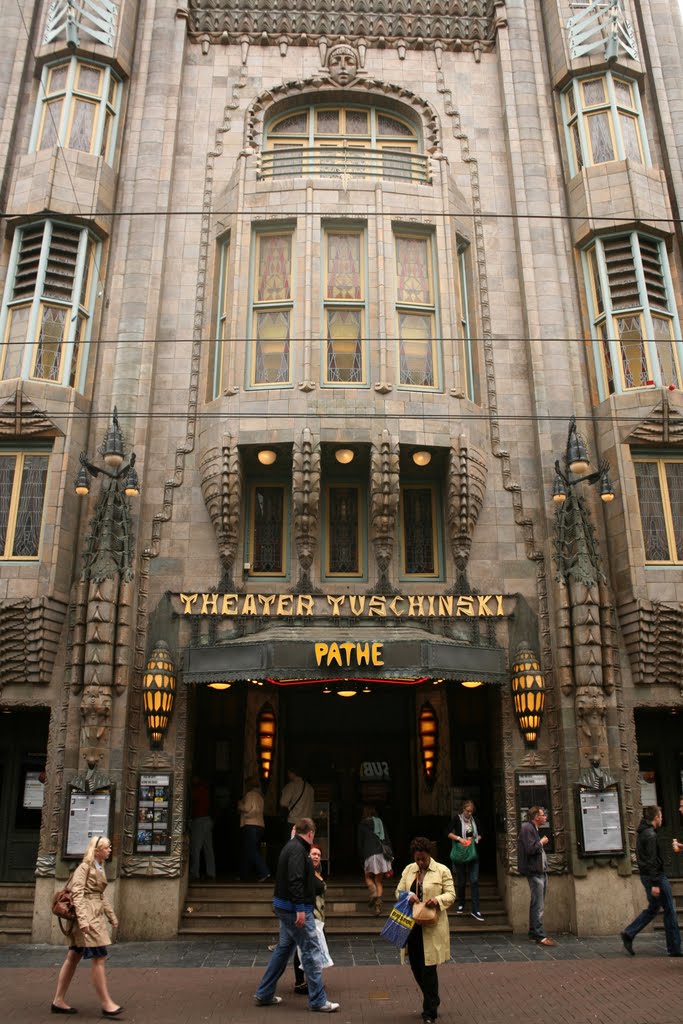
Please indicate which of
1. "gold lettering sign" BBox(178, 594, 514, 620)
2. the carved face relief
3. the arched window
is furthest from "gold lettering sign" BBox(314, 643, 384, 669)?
the carved face relief

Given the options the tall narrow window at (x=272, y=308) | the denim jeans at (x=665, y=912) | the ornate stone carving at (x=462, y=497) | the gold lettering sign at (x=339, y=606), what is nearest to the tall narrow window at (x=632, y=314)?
the ornate stone carving at (x=462, y=497)

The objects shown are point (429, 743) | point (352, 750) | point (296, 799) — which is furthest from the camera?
point (352, 750)

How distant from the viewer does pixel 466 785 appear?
1930cm

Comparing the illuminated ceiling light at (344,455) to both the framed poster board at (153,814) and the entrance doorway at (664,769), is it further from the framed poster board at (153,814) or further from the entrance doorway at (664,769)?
the entrance doorway at (664,769)

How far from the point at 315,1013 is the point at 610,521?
11.4m

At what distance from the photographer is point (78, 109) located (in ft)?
66.6

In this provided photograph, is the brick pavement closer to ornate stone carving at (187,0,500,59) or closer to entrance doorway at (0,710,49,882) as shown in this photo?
entrance doorway at (0,710,49,882)

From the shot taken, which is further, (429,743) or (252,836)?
(429,743)

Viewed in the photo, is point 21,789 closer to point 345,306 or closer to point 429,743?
point 429,743

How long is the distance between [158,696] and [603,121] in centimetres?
1706

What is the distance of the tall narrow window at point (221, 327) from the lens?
18938mm

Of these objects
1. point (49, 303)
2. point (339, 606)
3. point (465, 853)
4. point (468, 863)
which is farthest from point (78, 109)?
point (468, 863)

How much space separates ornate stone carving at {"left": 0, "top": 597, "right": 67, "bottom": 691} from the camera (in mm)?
16312

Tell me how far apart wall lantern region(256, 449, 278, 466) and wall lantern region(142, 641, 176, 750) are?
4.48m
